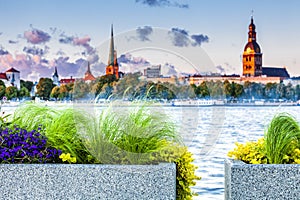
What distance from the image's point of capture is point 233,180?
9.09ft

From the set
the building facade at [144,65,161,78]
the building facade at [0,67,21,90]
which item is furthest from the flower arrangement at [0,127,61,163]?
the building facade at [0,67,21,90]

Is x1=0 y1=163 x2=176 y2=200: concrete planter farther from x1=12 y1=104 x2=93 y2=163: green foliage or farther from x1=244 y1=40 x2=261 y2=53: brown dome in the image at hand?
x1=244 y1=40 x2=261 y2=53: brown dome

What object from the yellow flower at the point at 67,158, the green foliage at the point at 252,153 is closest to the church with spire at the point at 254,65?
the green foliage at the point at 252,153

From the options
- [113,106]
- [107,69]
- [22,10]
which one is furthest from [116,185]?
[22,10]

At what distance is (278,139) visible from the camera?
9.97 feet

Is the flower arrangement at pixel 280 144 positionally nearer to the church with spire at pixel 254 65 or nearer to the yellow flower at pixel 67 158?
the yellow flower at pixel 67 158

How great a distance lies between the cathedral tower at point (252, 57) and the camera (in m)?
41.1

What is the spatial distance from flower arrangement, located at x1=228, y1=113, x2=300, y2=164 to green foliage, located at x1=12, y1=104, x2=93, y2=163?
1104 mm

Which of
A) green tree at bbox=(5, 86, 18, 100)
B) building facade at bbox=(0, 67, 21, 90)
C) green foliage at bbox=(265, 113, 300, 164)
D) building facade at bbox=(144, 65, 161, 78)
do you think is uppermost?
building facade at bbox=(0, 67, 21, 90)

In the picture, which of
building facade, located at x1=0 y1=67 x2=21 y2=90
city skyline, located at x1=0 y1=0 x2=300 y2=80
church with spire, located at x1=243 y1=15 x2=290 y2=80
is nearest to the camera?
city skyline, located at x1=0 y1=0 x2=300 y2=80

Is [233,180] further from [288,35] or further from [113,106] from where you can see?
[288,35]

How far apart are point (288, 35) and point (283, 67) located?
Answer: 874 centimetres

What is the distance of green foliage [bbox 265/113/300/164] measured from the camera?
3.03 metres

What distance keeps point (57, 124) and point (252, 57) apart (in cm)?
4391
